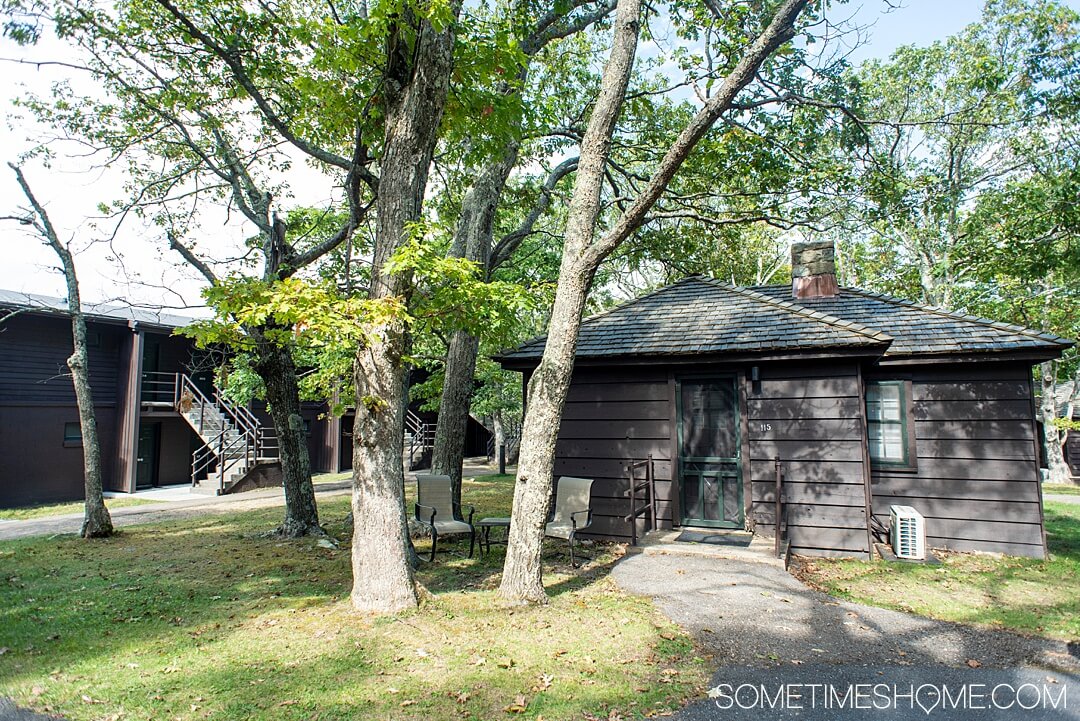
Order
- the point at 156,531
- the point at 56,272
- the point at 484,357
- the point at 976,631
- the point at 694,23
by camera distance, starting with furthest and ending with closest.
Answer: the point at 484,357 → the point at 156,531 → the point at 56,272 → the point at 694,23 → the point at 976,631

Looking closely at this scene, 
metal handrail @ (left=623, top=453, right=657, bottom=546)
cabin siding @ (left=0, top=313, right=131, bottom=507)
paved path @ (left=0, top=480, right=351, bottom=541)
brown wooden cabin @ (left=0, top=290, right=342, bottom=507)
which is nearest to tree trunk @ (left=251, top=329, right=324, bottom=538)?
paved path @ (left=0, top=480, right=351, bottom=541)

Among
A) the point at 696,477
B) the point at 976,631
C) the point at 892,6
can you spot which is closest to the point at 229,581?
the point at 696,477

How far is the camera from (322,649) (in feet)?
16.0

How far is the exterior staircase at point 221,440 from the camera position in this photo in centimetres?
1925

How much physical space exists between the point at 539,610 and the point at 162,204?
10.4m

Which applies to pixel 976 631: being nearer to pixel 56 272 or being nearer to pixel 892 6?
pixel 892 6

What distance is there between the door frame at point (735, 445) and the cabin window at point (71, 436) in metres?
18.1

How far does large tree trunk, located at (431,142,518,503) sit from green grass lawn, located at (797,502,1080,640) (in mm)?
5835

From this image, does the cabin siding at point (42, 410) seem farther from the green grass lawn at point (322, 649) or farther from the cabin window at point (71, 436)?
the green grass lawn at point (322, 649)

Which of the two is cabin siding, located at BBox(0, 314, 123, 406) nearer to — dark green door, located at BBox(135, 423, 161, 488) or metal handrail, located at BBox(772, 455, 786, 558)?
dark green door, located at BBox(135, 423, 161, 488)

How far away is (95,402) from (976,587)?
22.0m

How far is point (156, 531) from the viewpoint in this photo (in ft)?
38.0

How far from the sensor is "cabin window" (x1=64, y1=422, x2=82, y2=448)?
1780 centimetres

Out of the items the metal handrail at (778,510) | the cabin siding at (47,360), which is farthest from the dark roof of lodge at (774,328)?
the cabin siding at (47,360)
